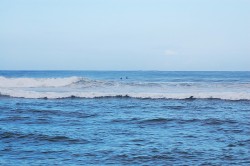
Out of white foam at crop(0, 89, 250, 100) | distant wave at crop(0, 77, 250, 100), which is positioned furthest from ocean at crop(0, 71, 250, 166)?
distant wave at crop(0, 77, 250, 100)

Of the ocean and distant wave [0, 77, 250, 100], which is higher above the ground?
distant wave [0, 77, 250, 100]

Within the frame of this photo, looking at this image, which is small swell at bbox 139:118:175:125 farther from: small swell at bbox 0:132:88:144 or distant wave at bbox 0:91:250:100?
distant wave at bbox 0:91:250:100

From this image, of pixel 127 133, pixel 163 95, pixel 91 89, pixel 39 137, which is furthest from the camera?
pixel 91 89

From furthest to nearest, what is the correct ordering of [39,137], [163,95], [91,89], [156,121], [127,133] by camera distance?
[91,89], [163,95], [156,121], [127,133], [39,137]


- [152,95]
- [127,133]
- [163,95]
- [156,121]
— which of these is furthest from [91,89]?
[127,133]

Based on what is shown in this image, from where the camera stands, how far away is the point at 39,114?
52.5 feet

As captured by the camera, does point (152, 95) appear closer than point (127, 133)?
No

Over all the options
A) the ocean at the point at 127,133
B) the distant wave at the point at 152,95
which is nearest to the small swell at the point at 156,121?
the ocean at the point at 127,133

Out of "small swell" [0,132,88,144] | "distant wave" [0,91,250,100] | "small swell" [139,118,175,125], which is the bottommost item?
"small swell" [0,132,88,144]

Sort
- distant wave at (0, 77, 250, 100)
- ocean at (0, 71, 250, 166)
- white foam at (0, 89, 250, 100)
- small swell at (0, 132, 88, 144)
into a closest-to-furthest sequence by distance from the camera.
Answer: ocean at (0, 71, 250, 166) < small swell at (0, 132, 88, 144) < white foam at (0, 89, 250, 100) < distant wave at (0, 77, 250, 100)

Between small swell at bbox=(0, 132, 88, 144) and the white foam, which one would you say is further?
the white foam

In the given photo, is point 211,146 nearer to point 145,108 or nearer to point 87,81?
point 145,108

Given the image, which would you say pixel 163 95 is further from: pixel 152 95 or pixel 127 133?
pixel 127 133

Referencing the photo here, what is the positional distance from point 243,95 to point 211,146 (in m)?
13.3
